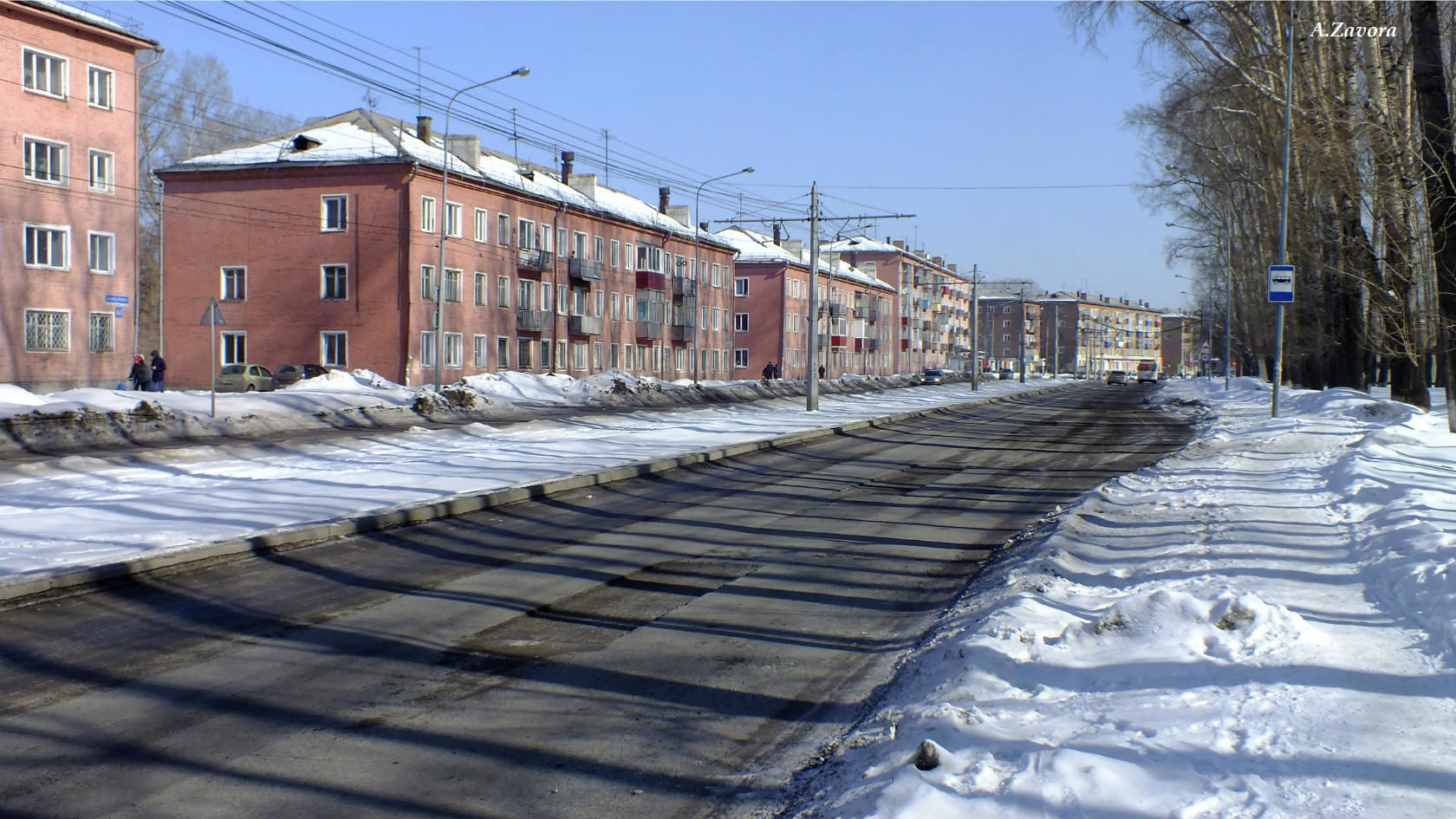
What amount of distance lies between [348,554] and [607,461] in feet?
26.9

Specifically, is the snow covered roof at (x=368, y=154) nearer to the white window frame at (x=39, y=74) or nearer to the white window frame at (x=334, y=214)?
the white window frame at (x=334, y=214)

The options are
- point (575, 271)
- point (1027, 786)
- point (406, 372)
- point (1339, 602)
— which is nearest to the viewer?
point (1027, 786)

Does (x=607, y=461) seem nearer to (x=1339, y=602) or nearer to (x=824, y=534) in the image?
(x=824, y=534)

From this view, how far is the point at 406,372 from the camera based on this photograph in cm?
4675

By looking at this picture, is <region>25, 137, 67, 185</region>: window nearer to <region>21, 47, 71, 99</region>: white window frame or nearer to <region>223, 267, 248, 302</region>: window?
<region>21, 47, 71, 99</region>: white window frame

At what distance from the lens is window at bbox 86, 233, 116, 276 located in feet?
132

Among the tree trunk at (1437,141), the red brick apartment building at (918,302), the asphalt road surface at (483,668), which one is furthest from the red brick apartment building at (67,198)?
the red brick apartment building at (918,302)

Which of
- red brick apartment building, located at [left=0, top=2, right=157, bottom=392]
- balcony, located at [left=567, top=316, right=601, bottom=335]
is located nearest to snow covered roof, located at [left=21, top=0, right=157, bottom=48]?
red brick apartment building, located at [left=0, top=2, right=157, bottom=392]

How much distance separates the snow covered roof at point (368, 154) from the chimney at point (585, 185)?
116 inches

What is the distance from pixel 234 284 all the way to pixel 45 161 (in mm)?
10497

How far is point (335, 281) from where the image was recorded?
47656 millimetres

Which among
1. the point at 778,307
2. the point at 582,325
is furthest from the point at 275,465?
the point at 778,307

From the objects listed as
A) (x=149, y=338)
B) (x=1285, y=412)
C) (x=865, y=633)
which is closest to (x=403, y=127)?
(x=149, y=338)

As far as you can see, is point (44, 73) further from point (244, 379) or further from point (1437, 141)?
point (1437, 141)
